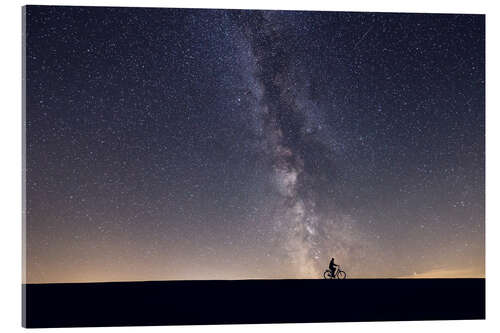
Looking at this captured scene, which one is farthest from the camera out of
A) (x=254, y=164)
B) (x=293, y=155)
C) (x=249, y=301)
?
(x=254, y=164)

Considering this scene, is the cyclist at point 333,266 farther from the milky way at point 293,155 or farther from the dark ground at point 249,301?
the dark ground at point 249,301

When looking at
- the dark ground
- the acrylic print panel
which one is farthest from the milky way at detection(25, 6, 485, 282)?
the dark ground

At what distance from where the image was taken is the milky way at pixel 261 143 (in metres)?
11.8

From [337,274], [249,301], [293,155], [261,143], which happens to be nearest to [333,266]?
[337,274]

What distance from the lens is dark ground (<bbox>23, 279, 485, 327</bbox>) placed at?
37.6 ft

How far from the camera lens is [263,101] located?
1230 cm

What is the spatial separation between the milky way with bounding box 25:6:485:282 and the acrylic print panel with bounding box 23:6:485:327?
19 mm

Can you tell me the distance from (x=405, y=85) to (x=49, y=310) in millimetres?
5425

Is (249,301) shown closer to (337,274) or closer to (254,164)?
(337,274)

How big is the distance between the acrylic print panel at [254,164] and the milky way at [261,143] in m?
0.02

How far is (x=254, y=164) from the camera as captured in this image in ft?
40.2

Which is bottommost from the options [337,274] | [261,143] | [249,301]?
[249,301]

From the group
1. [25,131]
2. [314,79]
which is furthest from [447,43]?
[25,131]

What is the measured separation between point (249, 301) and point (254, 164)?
1.78 meters
